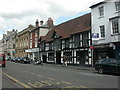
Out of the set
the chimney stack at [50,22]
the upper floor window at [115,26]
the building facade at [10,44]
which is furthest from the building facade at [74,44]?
the building facade at [10,44]

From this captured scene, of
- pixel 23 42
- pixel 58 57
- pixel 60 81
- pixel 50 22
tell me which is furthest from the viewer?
pixel 23 42

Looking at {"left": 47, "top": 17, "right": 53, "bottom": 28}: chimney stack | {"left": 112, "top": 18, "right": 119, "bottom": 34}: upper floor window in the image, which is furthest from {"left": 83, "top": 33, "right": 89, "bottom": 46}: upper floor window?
{"left": 47, "top": 17, "right": 53, "bottom": 28}: chimney stack

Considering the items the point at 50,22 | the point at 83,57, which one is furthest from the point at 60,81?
the point at 50,22

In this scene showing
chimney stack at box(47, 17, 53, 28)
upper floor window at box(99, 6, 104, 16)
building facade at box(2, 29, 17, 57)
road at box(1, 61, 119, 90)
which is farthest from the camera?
building facade at box(2, 29, 17, 57)

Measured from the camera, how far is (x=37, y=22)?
57.8 metres

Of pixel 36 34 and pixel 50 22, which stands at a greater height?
pixel 50 22

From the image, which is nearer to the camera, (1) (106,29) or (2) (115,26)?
(2) (115,26)

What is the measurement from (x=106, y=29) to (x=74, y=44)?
323 inches

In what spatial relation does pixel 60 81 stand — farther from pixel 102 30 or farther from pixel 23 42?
pixel 23 42

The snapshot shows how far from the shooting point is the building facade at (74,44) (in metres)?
29.8

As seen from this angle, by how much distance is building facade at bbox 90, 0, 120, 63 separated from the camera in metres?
24.0

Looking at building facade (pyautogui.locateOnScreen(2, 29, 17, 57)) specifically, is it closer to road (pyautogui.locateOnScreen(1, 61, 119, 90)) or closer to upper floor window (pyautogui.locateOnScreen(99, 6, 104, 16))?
upper floor window (pyautogui.locateOnScreen(99, 6, 104, 16))

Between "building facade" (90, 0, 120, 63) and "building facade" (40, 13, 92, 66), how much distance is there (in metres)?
1.72

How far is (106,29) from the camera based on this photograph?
2581cm
